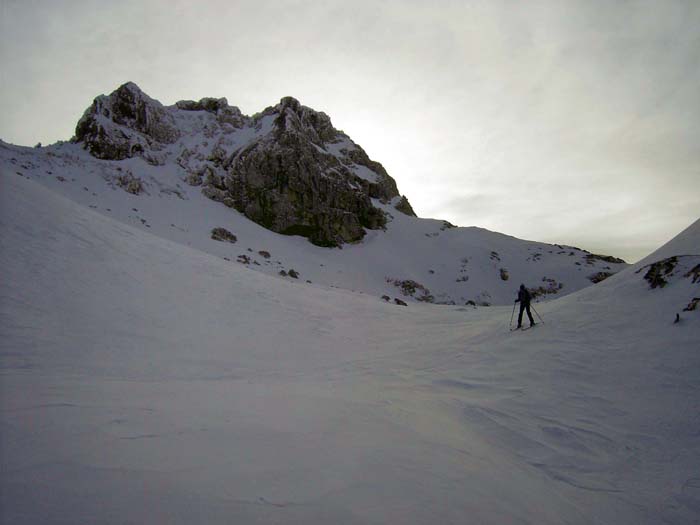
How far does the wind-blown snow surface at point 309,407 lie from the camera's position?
6.13 feet

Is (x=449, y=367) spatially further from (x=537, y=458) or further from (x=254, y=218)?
(x=254, y=218)

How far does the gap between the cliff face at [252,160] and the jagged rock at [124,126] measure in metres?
0.10

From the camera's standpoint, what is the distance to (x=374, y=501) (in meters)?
1.94

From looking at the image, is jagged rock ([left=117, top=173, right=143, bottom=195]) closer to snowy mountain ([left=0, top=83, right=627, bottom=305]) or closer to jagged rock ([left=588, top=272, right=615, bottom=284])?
snowy mountain ([left=0, top=83, right=627, bottom=305])

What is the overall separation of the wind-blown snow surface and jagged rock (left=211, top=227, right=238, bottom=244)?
62.0ft

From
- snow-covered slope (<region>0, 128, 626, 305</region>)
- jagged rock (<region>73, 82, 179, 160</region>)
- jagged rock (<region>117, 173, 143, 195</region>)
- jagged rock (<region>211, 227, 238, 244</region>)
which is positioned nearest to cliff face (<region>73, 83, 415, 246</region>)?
jagged rock (<region>73, 82, 179, 160</region>)

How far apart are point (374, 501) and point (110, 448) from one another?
1786 mm

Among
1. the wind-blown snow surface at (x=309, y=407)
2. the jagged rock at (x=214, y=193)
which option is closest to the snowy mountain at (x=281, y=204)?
the jagged rock at (x=214, y=193)

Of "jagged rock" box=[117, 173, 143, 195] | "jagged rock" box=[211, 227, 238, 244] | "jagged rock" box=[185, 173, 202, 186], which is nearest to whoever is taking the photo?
"jagged rock" box=[211, 227, 238, 244]

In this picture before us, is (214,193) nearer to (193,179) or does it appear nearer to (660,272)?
(193,179)

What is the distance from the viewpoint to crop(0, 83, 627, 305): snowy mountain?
2997 cm

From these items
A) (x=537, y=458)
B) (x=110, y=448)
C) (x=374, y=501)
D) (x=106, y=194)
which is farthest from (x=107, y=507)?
(x=106, y=194)

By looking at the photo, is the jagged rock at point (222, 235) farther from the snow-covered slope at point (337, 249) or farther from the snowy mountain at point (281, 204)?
the snow-covered slope at point (337, 249)

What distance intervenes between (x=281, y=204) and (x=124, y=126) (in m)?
22.6
